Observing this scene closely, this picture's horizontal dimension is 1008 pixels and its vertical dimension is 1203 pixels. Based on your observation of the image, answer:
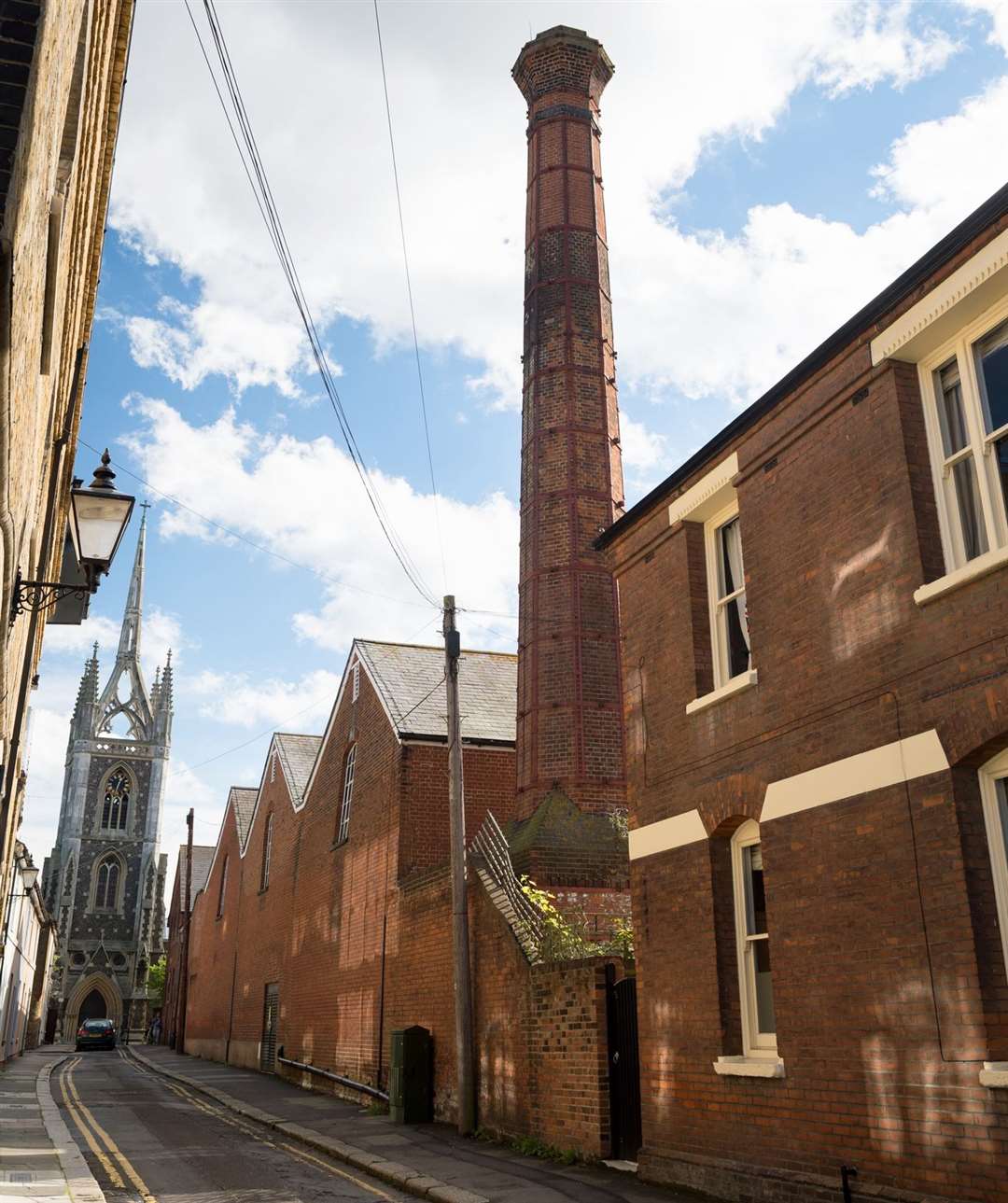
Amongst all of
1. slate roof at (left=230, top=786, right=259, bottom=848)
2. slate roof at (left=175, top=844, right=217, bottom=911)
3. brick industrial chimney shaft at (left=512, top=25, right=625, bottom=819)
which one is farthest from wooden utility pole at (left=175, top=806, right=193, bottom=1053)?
brick industrial chimney shaft at (left=512, top=25, right=625, bottom=819)

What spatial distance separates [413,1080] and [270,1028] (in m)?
13.5

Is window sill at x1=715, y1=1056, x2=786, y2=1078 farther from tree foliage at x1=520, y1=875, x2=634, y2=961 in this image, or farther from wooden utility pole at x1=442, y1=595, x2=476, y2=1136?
wooden utility pole at x1=442, y1=595, x2=476, y2=1136

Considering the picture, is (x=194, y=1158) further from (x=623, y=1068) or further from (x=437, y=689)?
(x=437, y=689)

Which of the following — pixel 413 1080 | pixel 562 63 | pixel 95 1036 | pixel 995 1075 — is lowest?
pixel 95 1036

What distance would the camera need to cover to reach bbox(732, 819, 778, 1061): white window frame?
29.0ft

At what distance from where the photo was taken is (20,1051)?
38.9 meters

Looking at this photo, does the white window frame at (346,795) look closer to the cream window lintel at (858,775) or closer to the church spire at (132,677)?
the cream window lintel at (858,775)

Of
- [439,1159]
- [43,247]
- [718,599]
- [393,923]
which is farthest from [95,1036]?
[43,247]

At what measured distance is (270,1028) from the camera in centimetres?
2742

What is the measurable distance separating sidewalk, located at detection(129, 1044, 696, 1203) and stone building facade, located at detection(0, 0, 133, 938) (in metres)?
5.40

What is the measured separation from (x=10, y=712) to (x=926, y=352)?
757cm

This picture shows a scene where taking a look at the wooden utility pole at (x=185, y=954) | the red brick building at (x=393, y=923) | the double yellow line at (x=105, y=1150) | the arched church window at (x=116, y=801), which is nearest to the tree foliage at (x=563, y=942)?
the red brick building at (x=393, y=923)

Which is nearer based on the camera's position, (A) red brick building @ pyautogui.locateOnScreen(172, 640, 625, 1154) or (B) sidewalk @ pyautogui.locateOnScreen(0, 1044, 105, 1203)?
(B) sidewalk @ pyautogui.locateOnScreen(0, 1044, 105, 1203)

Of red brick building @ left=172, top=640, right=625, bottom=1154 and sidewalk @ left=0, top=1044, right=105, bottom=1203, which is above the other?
red brick building @ left=172, top=640, right=625, bottom=1154
